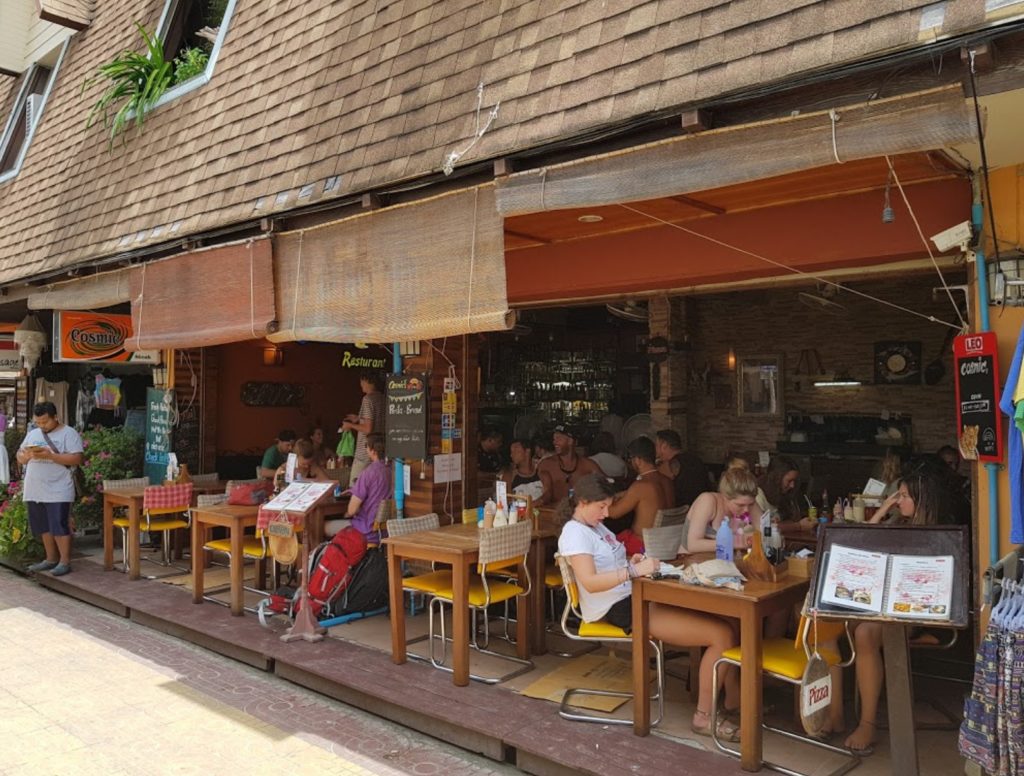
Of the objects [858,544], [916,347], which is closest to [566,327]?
[916,347]

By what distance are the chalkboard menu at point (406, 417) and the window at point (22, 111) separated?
9.06 meters

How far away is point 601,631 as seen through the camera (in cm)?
470

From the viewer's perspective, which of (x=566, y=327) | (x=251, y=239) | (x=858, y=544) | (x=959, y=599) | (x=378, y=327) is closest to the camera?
(x=959, y=599)

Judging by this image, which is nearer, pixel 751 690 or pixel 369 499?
pixel 751 690

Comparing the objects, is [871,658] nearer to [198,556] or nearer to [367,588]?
[367,588]

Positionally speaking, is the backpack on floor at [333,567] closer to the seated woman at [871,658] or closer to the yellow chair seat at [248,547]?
the yellow chair seat at [248,547]

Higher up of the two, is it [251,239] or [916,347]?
[251,239]

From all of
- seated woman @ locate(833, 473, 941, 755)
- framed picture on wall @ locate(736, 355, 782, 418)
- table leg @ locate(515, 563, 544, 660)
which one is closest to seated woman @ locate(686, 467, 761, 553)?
seated woman @ locate(833, 473, 941, 755)

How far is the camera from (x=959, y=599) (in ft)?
11.3

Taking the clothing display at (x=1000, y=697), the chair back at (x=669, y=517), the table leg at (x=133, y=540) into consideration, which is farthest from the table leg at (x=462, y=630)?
the table leg at (x=133, y=540)

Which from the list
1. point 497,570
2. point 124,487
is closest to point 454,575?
point 497,570

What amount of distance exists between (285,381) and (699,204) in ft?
27.5

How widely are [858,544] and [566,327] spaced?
345 inches

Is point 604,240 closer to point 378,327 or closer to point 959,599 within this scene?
point 378,327
